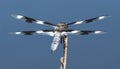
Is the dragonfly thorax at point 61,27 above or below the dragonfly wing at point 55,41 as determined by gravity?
above

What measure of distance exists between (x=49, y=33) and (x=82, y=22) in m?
1.01

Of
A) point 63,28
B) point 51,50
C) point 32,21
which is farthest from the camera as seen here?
point 32,21

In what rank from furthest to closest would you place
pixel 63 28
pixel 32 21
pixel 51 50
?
1. pixel 32 21
2. pixel 63 28
3. pixel 51 50

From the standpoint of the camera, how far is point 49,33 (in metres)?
9.65

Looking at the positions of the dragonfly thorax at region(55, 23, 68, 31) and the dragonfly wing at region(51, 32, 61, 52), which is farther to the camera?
the dragonfly thorax at region(55, 23, 68, 31)

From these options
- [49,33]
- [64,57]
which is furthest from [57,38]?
[64,57]

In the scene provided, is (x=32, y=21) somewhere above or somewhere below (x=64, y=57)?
above

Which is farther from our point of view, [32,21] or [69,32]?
[32,21]

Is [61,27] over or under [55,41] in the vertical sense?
over

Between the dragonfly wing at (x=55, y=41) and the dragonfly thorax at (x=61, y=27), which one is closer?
the dragonfly wing at (x=55, y=41)

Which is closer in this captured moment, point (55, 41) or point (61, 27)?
point (55, 41)

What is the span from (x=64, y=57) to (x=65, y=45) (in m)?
0.23

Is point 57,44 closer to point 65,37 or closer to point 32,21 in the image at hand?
point 65,37

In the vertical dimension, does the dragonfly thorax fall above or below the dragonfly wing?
above
